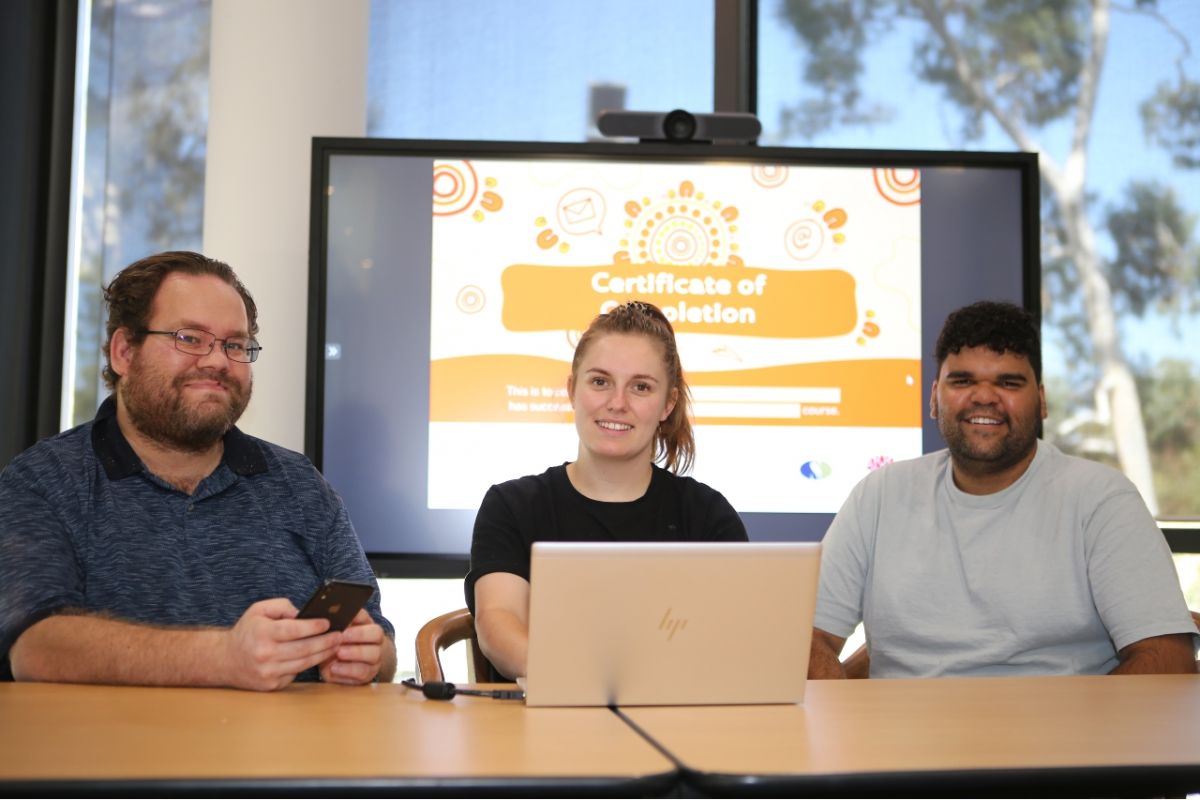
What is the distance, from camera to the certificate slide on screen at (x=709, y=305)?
11.4ft

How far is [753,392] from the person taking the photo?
353 cm

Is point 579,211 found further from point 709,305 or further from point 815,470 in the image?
point 815,470

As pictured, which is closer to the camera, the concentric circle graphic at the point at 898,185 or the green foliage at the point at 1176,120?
the concentric circle graphic at the point at 898,185

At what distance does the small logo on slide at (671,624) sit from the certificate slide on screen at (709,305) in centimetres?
196

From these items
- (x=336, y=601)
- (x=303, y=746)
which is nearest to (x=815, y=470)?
(x=336, y=601)

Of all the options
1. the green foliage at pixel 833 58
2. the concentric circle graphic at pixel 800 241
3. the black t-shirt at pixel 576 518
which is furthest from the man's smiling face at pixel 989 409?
the green foliage at pixel 833 58

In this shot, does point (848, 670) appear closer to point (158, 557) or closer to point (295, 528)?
point (295, 528)

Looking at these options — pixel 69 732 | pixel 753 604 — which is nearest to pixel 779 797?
pixel 753 604

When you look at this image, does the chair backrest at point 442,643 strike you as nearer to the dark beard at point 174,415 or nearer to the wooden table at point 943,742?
the dark beard at point 174,415

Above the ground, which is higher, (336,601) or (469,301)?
(469,301)

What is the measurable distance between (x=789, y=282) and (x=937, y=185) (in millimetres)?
558

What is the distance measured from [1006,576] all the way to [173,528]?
5.80 feet

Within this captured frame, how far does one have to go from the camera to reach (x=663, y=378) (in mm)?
2477

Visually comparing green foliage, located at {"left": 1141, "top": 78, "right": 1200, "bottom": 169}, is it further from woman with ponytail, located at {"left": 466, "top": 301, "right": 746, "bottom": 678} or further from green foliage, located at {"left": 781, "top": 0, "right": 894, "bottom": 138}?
woman with ponytail, located at {"left": 466, "top": 301, "right": 746, "bottom": 678}
